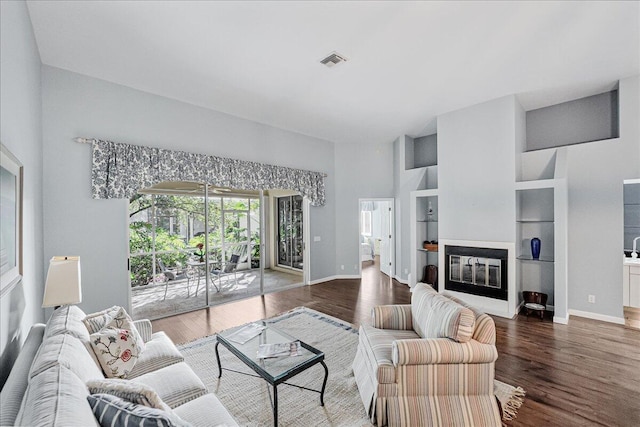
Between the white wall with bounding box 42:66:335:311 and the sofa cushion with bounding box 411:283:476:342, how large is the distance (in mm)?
3800

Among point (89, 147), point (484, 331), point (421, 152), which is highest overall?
point (421, 152)

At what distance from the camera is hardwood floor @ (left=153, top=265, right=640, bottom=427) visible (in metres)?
2.20

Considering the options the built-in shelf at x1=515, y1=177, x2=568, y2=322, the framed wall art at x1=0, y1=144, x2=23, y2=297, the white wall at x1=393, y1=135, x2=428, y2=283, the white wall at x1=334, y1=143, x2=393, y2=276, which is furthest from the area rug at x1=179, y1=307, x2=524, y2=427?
the white wall at x1=334, y1=143, x2=393, y2=276

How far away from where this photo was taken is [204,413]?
5.07 feet

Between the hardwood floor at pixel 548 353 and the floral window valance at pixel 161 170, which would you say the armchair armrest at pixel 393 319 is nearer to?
the hardwood floor at pixel 548 353

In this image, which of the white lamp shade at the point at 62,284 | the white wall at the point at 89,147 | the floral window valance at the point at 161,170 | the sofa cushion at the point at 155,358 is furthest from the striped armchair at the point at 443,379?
the floral window valance at the point at 161,170

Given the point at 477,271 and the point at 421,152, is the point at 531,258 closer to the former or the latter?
the point at 477,271

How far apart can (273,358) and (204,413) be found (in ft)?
2.41

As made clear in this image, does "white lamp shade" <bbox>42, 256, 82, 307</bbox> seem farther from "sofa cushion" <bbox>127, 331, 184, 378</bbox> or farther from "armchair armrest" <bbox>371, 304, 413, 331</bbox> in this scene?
"armchair armrest" <bbox>371, 304, 413, 331</bbox>

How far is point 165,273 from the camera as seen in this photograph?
5070 millimetres

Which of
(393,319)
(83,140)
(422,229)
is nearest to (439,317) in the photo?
(393,319)

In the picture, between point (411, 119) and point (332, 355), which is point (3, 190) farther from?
point (411, 119)

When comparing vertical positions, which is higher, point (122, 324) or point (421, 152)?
point (421, 152)

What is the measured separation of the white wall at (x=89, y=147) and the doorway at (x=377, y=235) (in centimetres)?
429
